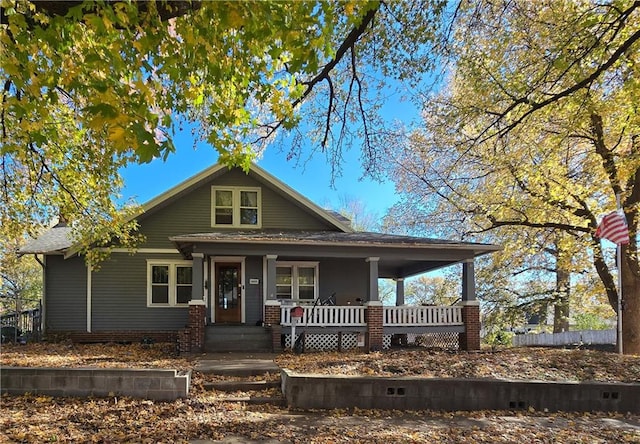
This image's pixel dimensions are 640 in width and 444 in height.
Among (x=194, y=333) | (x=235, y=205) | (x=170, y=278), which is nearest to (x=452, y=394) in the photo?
(x=194, y=333)

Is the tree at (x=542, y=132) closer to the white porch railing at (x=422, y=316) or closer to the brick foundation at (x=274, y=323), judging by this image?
the white porch railing at (x=422, y=316)

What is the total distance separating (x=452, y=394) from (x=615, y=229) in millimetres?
7370

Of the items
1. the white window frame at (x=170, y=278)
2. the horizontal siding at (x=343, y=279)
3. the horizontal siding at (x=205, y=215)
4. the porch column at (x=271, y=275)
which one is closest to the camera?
the porch column at (x=271, y=275)

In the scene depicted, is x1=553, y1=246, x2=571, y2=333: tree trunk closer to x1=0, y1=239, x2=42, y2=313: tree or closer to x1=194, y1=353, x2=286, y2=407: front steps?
x1=194, y1=353, x2=286, y2=407: front steps

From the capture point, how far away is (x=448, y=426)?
21.7ft

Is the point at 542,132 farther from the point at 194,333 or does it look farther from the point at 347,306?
the point at 194,333

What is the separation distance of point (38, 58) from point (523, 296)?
2209 centimetres

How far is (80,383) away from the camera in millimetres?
7410

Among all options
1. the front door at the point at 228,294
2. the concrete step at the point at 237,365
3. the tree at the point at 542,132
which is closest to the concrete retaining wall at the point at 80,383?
the concrete step at the point at 237,365

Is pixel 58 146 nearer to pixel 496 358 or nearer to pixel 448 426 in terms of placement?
pixel 448 426

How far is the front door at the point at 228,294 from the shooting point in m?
15.7

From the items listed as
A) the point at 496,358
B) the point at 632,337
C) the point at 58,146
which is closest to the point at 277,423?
the point at 496,358

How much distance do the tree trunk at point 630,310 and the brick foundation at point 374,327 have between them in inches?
304

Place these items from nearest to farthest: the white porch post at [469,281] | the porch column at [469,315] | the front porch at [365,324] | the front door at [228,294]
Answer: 1. the front porch at [365,324]
2. the porch column at [469,315]
3. the white porch post at [469,281]
4. the front door at [228,294]
